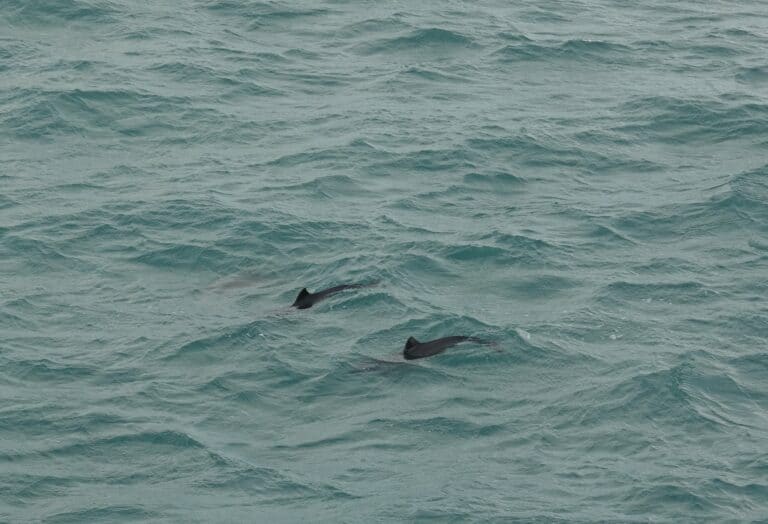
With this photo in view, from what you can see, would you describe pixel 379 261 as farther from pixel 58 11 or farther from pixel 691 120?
pixel 58 11

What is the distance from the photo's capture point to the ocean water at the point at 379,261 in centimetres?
2306

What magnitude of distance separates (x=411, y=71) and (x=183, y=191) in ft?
33.3

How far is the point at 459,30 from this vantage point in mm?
45156

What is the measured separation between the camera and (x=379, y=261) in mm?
30312

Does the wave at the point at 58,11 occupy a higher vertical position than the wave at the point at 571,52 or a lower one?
higher

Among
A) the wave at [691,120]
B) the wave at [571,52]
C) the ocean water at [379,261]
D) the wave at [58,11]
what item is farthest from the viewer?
the wave at [58,11]

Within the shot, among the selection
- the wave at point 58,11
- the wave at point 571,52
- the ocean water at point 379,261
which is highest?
the wave at point 58,11

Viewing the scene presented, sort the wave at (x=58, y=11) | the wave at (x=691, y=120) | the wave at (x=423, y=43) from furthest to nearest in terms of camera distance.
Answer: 1. the wave at (x=58, y=11)
2. the wave at (x=423, y=43)
3. the wave at (x=691, y=120)

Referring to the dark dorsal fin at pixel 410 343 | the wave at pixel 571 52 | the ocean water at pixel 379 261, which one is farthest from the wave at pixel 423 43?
the dark dorsal fin at pixel 410 343

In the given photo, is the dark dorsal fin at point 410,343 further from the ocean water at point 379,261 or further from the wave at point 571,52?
the wave at point 571,52

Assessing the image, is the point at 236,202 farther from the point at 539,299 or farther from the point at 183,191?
the point at 539,299

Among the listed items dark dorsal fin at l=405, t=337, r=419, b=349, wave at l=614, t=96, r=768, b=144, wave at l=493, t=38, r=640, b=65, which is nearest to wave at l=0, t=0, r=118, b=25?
wave at l=493, t=38, r=640, b=65

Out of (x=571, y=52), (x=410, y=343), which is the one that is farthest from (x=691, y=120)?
(x=410, y=343)

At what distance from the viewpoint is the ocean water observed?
23.1 metres
